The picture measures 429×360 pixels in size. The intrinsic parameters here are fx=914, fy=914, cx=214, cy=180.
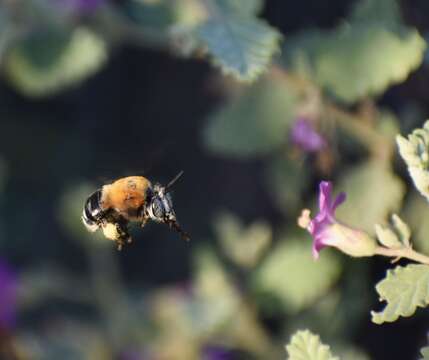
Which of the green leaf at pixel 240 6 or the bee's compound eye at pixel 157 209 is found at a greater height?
the green leaf at pixel 240 6

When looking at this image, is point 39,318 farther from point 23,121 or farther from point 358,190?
point 358,190

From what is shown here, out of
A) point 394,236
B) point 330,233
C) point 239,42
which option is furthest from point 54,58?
point 394,236

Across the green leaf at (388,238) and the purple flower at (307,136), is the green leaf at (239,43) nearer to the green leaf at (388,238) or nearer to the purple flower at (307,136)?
the purple flower at (307,136)

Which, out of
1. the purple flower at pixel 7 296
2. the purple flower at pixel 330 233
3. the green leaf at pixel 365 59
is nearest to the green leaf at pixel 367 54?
the green leaf at pixel 365 59

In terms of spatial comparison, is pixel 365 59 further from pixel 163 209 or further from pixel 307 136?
pixel 163 209

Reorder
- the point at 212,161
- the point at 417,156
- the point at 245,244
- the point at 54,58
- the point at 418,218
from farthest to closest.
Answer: the point at 212,161 → the point at 245,244 → the point at 54,58 → the point at 418,218 → the point at 417,156

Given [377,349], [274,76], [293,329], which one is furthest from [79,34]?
[377,349]

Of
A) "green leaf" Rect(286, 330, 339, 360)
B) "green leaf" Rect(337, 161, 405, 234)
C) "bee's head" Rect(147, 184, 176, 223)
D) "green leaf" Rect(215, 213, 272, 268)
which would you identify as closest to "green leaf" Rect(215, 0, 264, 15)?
"green leaf" Rect(337, 161, 405, 234)
